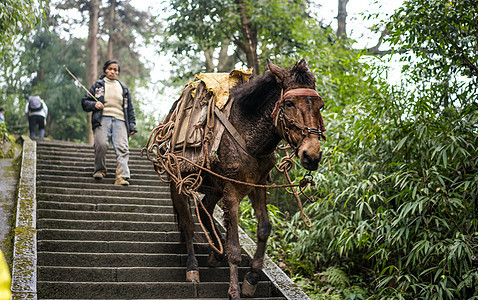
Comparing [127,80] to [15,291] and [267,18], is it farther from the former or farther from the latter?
[15,291]

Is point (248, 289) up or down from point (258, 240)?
down

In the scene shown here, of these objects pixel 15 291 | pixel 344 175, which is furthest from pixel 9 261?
pixel 344 175

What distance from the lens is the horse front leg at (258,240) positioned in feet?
15.3

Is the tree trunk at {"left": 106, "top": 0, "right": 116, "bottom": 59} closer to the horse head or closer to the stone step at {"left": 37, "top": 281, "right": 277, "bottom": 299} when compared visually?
the stone step at {"left": 37, "top": 281, "right": 277, "bottom": 299}

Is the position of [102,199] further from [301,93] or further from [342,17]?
[342,17]

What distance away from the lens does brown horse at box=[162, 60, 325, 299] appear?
13.3 ft

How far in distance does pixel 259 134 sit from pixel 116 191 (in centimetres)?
400

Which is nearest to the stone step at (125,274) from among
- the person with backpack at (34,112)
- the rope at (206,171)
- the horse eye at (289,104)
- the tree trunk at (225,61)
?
the rope at (206,171)

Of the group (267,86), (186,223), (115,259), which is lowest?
(115,259)

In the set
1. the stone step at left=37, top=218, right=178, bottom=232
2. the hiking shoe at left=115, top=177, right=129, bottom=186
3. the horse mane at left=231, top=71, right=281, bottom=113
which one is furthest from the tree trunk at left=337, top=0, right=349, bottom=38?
the horse mane at left=231, top=71, right=281, bottom=113

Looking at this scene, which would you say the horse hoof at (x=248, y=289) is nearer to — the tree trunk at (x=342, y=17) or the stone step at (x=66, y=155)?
the stone step at (x=66, y=155)

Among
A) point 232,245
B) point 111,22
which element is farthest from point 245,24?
point 111,22

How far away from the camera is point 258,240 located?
15.4ft

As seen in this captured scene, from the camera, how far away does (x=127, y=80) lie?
2367 cm
